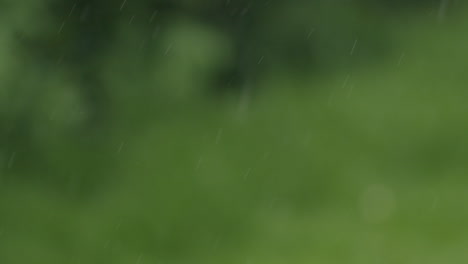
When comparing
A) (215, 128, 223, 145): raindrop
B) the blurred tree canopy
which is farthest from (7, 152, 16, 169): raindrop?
(215, 128, 223, 145): raindrop

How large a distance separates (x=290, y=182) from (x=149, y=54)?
0.76 meters

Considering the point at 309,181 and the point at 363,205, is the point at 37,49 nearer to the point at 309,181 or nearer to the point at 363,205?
the point at 309,181

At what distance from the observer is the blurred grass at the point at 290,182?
8.30ft

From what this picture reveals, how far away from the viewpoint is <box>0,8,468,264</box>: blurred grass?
99.6 inches

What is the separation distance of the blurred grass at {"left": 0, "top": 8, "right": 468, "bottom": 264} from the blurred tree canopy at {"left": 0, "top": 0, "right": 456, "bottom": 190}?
0.26 ft

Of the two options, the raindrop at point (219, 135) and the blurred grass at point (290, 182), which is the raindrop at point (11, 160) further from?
the raindrop at point (219, 135)

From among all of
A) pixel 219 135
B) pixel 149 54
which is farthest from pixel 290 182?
pixel 149 54

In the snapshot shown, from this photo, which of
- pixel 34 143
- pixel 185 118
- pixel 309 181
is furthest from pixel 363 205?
pixel 34 143

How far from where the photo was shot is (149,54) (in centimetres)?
289

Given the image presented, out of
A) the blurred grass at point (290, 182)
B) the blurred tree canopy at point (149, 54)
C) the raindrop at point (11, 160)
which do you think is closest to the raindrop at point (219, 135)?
the blurred grass at point (290, 182)

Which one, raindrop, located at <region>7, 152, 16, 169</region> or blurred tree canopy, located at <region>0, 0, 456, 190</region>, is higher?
blurred tree canopy, located at <region>0, 0, 456, 190</region>

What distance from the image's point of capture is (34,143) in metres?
2.87

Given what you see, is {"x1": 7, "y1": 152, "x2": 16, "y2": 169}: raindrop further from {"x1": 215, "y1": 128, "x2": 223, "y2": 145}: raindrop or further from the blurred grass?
{"x1": 215, "y1": 128, "x2": 223, "y2": 145}: raindrop

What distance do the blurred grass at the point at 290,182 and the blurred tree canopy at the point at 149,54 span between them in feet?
0.26
